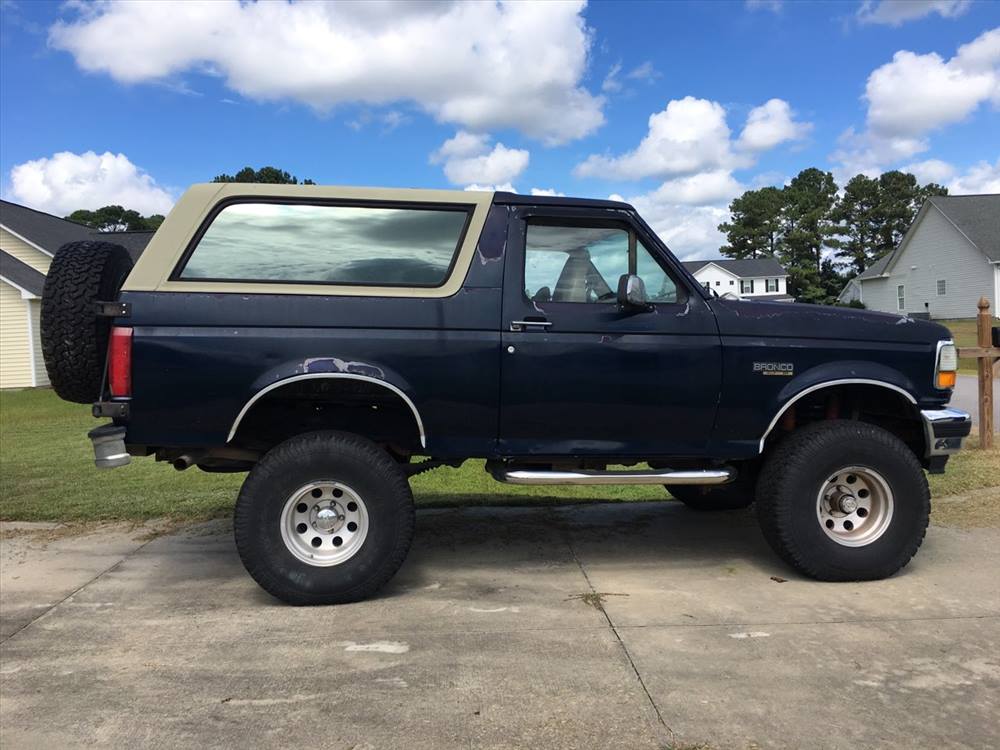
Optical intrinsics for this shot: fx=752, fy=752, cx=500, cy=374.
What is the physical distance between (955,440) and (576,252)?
2.46 meters

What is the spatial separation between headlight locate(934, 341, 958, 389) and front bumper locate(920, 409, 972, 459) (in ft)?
0.58


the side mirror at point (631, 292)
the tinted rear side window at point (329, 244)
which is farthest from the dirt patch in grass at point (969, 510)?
the tinted rear side window at point (329, 244)

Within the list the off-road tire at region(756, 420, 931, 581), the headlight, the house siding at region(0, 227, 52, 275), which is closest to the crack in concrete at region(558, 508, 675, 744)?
the off-road tire at region(756, 420, 931, 581)

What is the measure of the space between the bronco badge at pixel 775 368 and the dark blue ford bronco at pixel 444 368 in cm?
1

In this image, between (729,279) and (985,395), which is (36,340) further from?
(729,279)

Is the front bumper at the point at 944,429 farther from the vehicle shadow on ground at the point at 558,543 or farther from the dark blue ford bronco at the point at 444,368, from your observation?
the vehicle shadow on ground at the point at 558,543

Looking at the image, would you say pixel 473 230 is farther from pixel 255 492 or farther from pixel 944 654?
pixel 944 654

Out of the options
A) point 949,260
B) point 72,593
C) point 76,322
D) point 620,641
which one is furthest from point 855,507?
point 949,260

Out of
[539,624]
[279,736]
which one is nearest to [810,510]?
[539,624]

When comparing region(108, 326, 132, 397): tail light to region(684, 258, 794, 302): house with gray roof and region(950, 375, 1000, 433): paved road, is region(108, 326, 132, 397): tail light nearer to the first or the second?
region(950, 375, 1000, 433): paved road

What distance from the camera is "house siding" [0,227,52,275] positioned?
870 inches

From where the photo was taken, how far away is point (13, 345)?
1978 cm

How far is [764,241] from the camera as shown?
2781 inches

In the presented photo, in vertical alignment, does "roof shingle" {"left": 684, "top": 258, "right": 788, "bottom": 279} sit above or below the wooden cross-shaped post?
above
